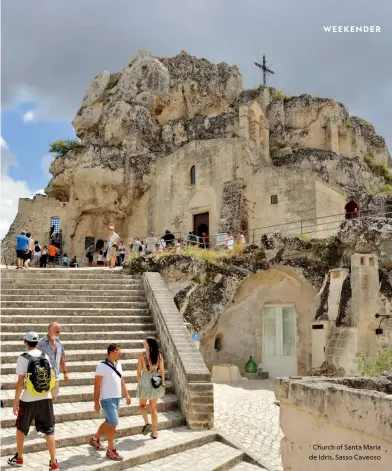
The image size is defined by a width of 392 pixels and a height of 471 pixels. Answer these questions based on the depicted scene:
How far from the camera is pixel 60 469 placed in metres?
5.27

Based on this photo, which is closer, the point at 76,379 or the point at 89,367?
the point at 76,379

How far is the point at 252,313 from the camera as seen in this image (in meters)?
17.0

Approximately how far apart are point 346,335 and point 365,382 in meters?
8.69

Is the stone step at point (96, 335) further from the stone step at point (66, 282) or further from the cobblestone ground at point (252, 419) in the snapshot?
the stone step at point (66, 282)

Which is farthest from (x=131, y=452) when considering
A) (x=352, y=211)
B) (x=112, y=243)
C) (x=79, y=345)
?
(x=352, y=211)

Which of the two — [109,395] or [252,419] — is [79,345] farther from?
[252,419]

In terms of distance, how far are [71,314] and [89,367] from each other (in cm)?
211

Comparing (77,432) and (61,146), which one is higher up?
(61,146)

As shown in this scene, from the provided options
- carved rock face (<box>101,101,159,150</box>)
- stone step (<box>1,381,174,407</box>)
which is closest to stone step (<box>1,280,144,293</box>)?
stone step (<box>1,381,174,407</box>)

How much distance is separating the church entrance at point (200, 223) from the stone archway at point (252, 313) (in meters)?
7.83

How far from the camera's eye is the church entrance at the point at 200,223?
24422mm

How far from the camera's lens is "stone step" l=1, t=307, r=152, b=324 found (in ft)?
31.7

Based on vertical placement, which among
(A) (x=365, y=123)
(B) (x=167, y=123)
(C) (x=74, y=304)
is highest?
(A) (x=365, y=123)

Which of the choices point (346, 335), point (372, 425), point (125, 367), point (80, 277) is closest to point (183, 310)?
point (80, 277)
